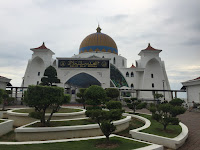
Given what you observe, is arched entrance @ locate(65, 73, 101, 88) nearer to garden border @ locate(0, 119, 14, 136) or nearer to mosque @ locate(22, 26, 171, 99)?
mosque @ locate(22, 26, 171, 99)

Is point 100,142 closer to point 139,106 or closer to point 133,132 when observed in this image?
point 133,132

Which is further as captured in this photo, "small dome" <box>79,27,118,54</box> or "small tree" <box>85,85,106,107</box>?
"small dome" <box>79,27,118,54</box>

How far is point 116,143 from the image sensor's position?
225 inches

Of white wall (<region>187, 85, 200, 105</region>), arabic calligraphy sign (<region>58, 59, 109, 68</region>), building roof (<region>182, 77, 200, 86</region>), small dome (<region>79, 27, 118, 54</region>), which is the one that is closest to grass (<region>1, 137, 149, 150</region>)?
building roof (<region>182, 77, 200, 86</region>)

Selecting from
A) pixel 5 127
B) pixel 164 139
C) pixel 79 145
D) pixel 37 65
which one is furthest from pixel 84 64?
pixel 79 145

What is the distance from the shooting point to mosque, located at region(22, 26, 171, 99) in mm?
27438

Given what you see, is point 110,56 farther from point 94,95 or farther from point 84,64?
point 94,95

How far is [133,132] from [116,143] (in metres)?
1.93

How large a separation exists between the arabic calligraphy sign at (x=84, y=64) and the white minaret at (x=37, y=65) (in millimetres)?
3681

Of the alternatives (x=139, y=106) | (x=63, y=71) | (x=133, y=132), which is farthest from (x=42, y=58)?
(x=133, y=132)

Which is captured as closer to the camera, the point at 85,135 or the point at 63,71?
the point at 85,135

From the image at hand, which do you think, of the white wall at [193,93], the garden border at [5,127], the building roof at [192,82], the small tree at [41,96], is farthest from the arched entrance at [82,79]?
the small tree at [41,96]

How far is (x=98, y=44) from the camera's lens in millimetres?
34062

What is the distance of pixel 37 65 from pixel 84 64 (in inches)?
422
